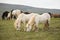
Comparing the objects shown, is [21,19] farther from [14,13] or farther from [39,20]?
[39,20]

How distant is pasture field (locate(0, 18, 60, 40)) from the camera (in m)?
2.21

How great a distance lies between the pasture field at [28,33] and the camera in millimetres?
2205

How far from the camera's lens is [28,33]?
7.38ft

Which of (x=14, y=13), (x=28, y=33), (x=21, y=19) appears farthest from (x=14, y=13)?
(x=28, y=33)

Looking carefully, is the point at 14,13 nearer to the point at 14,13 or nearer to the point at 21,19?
the point at 14,13

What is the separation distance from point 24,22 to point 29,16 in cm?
11

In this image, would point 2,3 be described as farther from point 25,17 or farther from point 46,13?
point 46,13

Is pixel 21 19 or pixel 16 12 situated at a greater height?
pixel 16 12

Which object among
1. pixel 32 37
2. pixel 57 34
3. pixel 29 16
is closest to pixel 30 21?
pixel 29 16

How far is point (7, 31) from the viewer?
2271 mm

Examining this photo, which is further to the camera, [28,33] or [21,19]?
[21,19]

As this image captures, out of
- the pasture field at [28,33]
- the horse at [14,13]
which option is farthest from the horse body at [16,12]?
A: the pasture field at [28,33]

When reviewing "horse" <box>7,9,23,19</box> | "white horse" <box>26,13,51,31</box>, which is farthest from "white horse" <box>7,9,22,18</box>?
"white horse" <box>26,13,51,31</box>

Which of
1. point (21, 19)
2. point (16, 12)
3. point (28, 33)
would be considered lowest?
point (28, 33)
